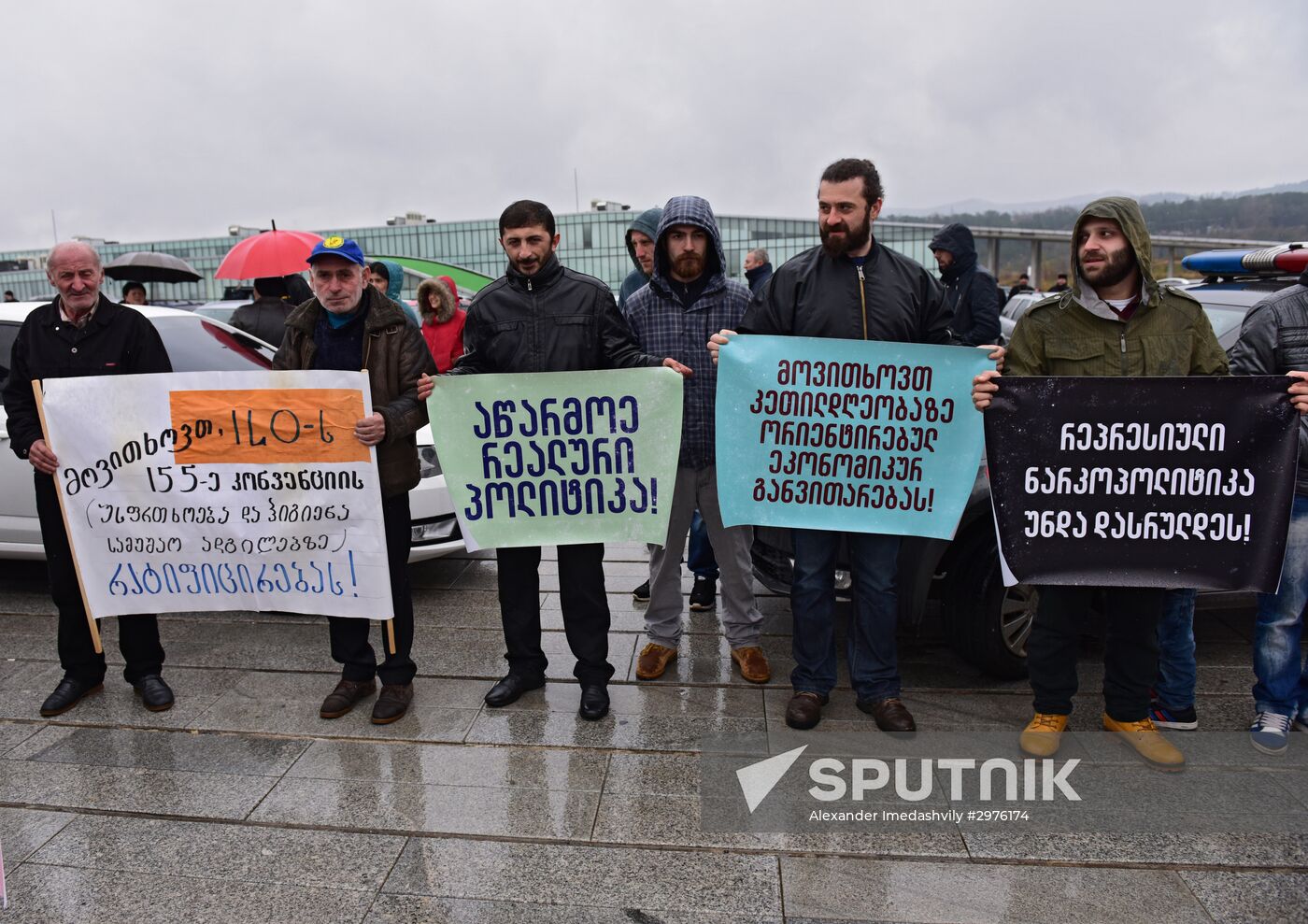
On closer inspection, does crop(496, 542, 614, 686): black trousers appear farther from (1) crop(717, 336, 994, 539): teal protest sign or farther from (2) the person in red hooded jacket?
(2) the person in red hooded jacket

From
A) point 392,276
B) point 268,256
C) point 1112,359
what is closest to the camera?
point 1112,359

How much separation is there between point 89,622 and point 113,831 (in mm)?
1359

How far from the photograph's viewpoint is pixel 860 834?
3068mm

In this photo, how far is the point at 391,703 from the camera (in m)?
4.02

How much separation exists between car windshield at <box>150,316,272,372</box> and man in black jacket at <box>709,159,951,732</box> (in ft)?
11.5

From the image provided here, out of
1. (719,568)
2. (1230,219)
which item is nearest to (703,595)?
(719,568)

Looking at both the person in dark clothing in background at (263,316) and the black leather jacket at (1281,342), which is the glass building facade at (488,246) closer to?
the person in dark clothing in background at (263,316)

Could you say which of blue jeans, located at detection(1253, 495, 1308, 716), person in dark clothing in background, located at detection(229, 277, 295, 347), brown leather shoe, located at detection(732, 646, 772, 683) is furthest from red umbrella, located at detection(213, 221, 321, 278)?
blue jeans, located at detection(1253, 495, 1308, 716)

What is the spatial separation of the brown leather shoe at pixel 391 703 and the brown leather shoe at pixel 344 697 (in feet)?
0.29

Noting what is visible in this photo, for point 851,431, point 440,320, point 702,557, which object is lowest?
point 702,557

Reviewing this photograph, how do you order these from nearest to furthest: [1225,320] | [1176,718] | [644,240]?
[1176,718], [1225,320], [644,240]

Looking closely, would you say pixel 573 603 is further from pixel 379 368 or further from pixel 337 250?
pixel 337 250

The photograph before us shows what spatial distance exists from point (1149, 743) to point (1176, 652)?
46cm

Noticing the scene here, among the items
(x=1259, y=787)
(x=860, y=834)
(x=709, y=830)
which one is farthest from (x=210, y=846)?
(x=1259, y=787)
